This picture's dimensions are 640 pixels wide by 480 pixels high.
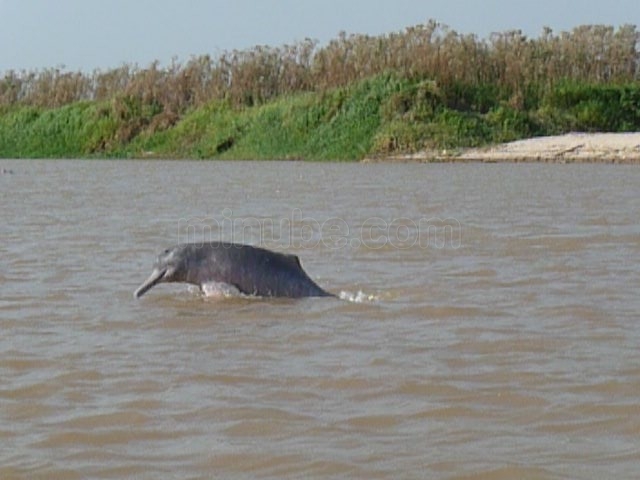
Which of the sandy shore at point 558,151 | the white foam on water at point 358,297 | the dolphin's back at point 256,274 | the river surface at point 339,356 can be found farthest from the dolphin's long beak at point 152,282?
the sandy shore at point 558,151

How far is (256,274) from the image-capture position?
7.86 metres

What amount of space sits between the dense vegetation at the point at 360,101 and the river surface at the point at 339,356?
687 inches

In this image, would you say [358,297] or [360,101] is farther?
[360,101]

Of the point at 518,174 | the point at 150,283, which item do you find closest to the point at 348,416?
the point at 150,283

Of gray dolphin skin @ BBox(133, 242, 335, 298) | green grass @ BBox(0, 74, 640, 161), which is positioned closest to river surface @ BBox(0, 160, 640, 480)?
gray dolphin skin @ BBox(133, 242, 335, 298)

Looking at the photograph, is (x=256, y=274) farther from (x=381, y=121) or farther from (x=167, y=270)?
(x=381, y=121)

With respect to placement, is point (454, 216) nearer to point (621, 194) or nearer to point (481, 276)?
point (621, 194)

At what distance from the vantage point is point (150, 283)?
7.85m

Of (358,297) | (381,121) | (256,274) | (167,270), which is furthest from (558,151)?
(167,270)

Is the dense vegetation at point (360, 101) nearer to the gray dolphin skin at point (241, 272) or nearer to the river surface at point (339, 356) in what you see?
the river surface at point (339, 356)

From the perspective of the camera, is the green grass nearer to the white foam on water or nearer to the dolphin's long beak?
the white foam on water

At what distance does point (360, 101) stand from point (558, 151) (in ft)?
21.0

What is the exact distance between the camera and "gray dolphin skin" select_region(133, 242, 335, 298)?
25.8 ft

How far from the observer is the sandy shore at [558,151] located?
25.7 meters
